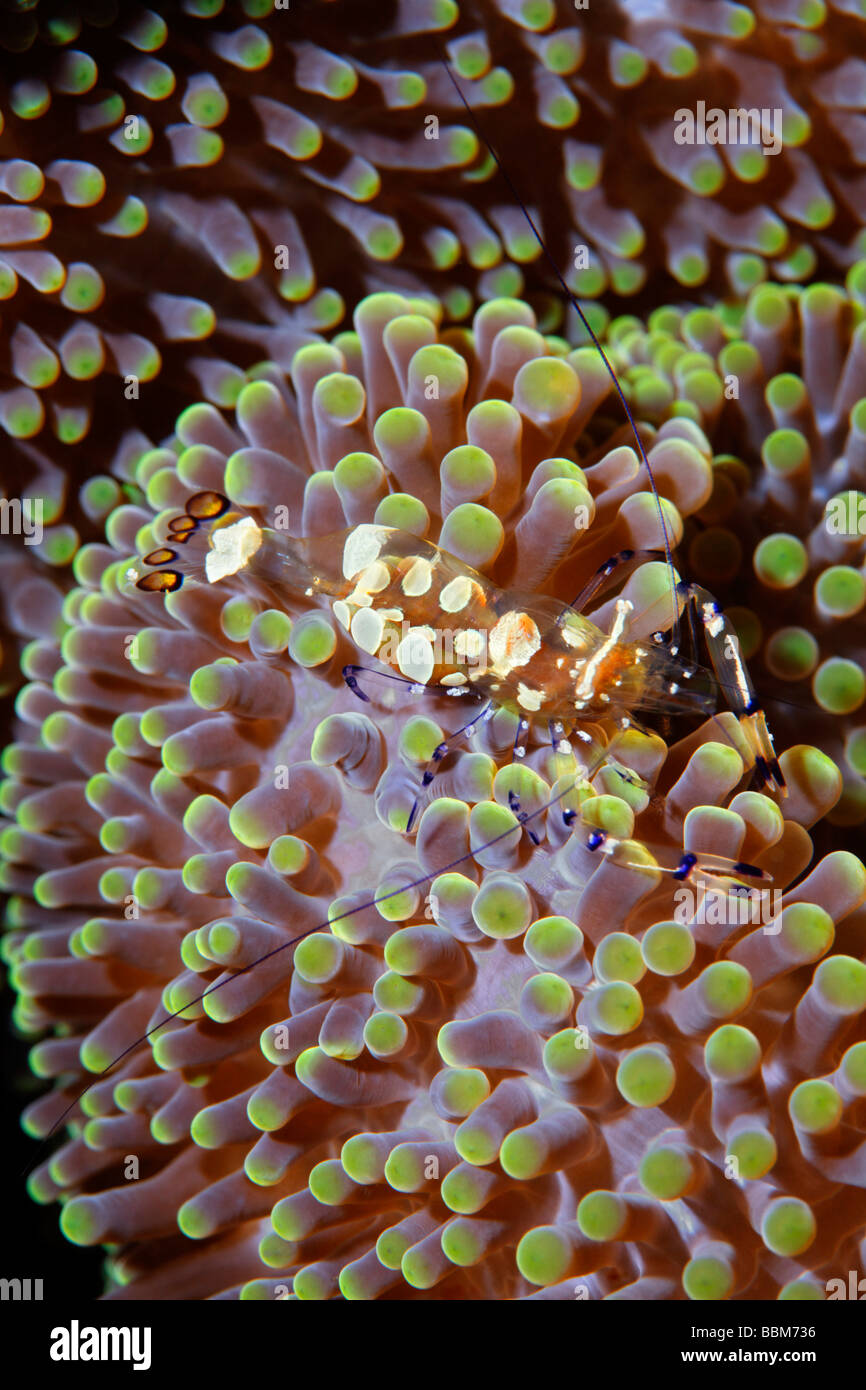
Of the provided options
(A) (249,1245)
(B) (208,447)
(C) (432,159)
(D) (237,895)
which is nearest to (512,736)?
(D) (237,895)

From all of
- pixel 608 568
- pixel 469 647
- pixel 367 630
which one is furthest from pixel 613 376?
pixel 367 630

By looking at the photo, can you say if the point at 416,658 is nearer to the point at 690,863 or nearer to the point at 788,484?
the point at 690,863

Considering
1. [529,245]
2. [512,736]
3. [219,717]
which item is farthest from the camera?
[529,245]

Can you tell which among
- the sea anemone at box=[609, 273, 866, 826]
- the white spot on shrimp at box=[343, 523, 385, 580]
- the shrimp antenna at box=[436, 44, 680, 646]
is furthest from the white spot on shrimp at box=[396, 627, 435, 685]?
the sea anemone at box=[609, 273, 866, 826]

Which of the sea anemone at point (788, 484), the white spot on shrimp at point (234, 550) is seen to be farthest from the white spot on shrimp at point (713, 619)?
the white spot on shrimp at point (234, 550)

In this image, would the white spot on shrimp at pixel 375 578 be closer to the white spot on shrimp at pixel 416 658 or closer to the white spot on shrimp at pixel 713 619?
the white spot on shrimp at pixel 416 658

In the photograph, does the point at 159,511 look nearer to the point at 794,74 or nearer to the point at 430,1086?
the point at 430,1086
